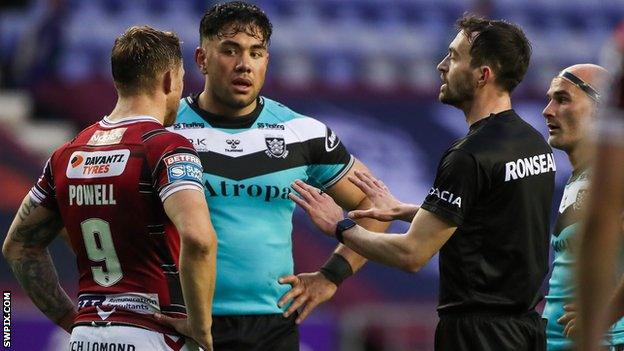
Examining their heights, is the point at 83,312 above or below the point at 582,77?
below

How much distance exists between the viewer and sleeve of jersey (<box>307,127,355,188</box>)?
539 centimetres

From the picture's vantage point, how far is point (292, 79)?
569 inches

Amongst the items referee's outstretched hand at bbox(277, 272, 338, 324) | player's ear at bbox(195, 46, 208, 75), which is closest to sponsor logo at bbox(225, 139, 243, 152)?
player's ear at bbox(195, 46, 208, 75)

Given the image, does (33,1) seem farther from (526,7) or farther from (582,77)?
(582,77)

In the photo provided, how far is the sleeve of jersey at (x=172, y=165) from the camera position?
3.98 metres

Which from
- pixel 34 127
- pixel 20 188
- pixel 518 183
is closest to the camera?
pixel 518 183

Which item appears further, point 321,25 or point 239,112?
point 321,25

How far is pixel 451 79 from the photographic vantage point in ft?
16.3

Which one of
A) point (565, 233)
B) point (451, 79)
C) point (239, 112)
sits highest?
point (451, 79)

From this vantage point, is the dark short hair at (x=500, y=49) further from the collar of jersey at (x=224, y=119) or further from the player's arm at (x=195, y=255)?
the player's arm at (x=195, y=255)

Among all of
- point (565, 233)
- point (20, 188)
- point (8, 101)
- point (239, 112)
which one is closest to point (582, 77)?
point (565, 233)

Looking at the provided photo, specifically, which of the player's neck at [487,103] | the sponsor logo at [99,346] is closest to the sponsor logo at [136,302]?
the sponsor logo at [99,346]

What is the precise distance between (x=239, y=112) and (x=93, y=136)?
1.13m

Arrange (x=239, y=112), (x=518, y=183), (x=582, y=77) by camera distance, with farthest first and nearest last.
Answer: (x=582, y=77), (x=239, y=112), (x=518, y=183)
